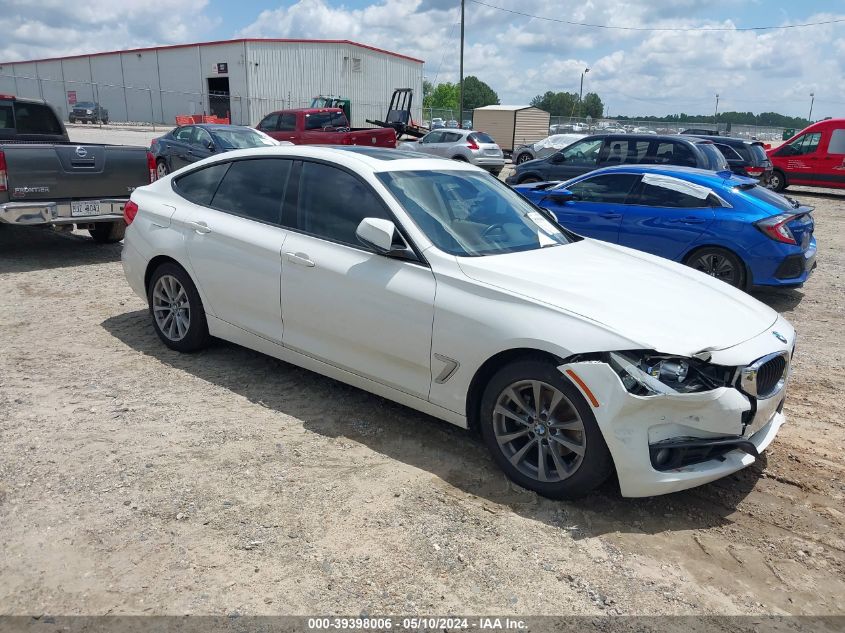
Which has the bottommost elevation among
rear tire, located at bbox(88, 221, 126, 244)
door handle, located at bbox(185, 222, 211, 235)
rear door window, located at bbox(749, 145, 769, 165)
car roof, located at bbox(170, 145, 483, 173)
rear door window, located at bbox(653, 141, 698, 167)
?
rear tire, located at bbox(88, 221, 126, 244)

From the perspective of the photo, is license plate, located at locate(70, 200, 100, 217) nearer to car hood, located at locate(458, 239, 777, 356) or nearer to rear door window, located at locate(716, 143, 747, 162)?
car hood, located at locate(458, 239, 777, 356)

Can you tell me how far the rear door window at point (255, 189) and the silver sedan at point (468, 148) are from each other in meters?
18.7

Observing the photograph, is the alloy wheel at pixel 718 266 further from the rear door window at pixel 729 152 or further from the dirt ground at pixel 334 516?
the rear door window at pixel 729 152

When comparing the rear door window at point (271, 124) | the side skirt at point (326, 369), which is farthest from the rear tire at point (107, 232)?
the rear door window at point (271, 124)

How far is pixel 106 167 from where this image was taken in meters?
8.41

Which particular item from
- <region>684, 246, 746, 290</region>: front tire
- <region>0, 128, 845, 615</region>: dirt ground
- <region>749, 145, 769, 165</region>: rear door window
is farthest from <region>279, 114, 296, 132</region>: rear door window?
<region>0, 128, 845, 615</region>: dirt ground

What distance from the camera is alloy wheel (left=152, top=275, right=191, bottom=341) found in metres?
5.27

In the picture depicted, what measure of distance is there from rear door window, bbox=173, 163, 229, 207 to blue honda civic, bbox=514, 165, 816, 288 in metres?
3.73

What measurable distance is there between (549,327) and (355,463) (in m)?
1.34

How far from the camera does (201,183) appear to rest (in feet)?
17.4

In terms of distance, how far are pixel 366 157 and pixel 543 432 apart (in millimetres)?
2183

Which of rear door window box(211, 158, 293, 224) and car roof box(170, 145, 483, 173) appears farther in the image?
rear door window box(211, 158, 293, 224)

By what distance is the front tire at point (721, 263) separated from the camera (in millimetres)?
7598

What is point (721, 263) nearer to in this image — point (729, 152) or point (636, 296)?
point (636, 296)
